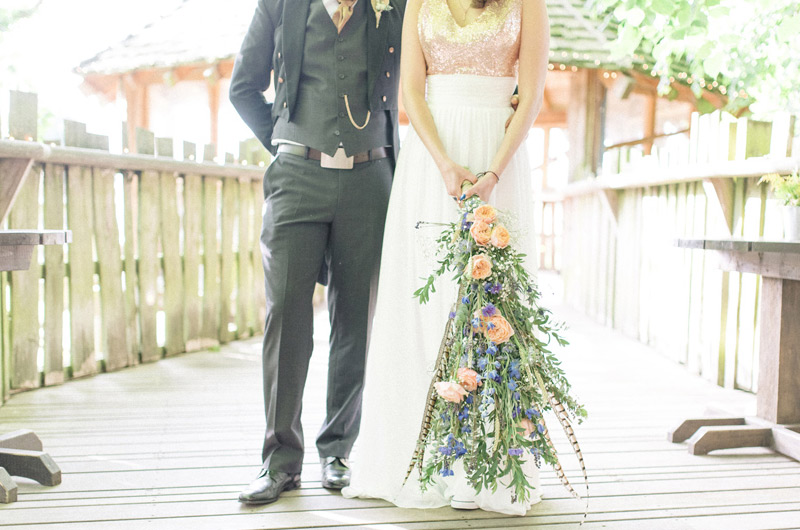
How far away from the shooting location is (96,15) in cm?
1898

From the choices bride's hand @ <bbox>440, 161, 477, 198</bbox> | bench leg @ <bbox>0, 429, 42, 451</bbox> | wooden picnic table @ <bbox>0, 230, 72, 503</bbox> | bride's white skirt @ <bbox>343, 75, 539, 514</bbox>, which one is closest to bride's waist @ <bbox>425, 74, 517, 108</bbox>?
bride's white skirt @ <bbox>343, 75, 539, 514</bbox>

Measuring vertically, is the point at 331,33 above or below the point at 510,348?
above

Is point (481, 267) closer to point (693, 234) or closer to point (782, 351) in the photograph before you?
point (782, 351)

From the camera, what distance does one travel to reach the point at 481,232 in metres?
2.14

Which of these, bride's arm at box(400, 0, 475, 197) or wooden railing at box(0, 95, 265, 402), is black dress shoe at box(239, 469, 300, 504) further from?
wooden railing at box(0, 95, 265, 402)

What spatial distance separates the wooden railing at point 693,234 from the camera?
429 centimetres

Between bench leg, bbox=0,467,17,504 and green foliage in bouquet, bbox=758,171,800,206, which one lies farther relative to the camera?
green foliage in bouquet, bbox=758,171,800,206

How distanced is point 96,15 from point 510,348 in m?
20.0

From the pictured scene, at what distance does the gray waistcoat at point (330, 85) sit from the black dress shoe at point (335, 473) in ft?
3.81

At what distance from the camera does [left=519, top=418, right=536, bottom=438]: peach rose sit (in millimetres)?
2137

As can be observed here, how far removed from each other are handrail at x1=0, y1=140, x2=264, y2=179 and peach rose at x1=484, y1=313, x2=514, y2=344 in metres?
2.81

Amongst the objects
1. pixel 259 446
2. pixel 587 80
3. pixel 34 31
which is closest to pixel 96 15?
pixel 34 31

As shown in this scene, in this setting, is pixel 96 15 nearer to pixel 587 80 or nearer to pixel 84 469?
pixel 587 80

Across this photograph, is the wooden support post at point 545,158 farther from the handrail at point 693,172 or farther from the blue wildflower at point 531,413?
the blue wildflower at point 531,413
